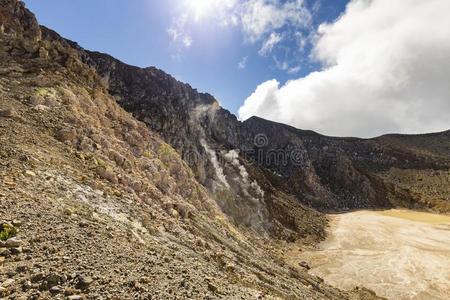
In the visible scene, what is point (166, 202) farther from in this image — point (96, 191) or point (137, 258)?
point (137, 258)

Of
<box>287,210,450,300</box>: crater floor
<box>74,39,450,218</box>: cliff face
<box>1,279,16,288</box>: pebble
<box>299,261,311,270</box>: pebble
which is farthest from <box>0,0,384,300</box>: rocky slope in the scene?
<box>74,39,450,218</box>: cliff face

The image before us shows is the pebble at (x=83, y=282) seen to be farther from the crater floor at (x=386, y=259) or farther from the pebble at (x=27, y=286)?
the crater floor at (x=386, y=259)

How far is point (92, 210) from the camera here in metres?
14.3

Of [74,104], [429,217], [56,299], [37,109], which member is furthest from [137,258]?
[429,217]

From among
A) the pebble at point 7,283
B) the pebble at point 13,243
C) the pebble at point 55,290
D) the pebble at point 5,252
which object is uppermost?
the pebble at point 13,243

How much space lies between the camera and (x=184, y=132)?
5344 cm

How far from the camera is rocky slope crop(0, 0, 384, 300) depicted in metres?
9.76

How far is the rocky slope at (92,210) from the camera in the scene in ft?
32.0

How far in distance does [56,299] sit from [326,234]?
43.8m

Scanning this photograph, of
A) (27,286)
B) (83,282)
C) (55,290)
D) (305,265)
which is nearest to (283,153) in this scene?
(305,265)

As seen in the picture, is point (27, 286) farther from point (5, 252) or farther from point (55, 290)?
point (5, 252)

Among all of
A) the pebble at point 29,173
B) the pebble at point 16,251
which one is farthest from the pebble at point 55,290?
the pebble at point 29,173

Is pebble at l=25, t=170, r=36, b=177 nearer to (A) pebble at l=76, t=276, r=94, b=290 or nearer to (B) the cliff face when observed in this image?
(A) pebble at l=76, t=276, r=94, b=290

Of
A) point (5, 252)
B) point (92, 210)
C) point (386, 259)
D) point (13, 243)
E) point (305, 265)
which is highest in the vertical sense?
point (92, 210)
